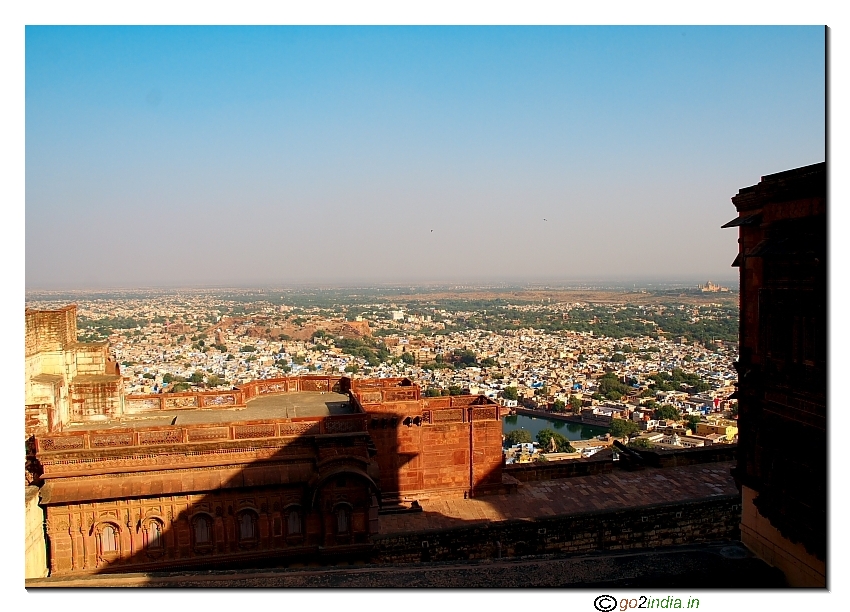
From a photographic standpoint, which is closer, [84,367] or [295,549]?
[295,549]

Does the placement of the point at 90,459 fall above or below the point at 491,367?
above

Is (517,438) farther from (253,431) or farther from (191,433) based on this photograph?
(191,433)

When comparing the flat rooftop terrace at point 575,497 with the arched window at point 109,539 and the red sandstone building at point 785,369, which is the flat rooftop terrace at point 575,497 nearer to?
the arched window at point 109,539

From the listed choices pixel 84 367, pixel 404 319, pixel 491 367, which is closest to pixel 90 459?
pixel 84 367

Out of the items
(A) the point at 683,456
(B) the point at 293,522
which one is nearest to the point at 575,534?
(A) the point at 683,456

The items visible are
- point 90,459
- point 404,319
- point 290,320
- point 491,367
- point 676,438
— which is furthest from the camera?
point 404,319

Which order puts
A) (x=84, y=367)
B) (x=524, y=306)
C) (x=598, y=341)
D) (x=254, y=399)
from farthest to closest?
1. (x=524, y=306)
2. (x=598, y=341)
3. (x=254, y=399)
4. (x=84, y=367)

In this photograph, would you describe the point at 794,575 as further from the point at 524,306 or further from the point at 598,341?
the point at 524,306
